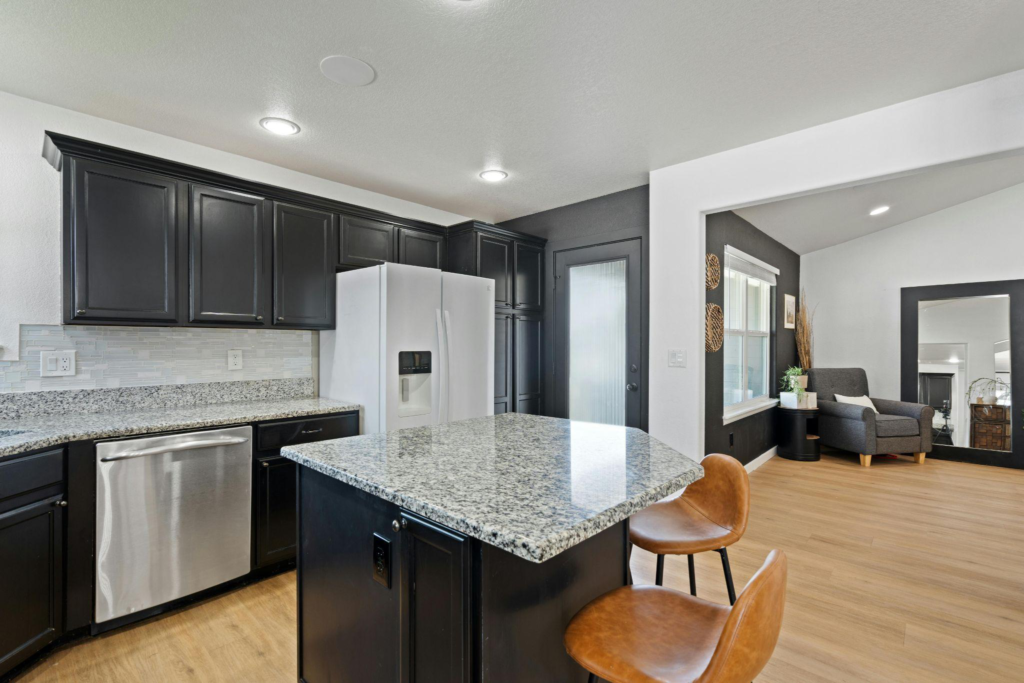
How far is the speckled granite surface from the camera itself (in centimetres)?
227

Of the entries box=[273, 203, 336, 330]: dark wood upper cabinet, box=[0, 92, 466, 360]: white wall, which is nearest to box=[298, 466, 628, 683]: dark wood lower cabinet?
box=[273, 203, 336, 330]: dark wood upper cabinet

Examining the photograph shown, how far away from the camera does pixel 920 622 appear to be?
2.12 m

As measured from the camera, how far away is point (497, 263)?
3.94 metres

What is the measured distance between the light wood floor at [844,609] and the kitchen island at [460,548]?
0.81 metres

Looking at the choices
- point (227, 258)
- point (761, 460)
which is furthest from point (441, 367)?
point (761, 460)

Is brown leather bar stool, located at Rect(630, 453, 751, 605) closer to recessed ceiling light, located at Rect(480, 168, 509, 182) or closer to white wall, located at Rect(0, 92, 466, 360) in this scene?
recessed ceiling light, located at Rect(480, 168, 509, 182)

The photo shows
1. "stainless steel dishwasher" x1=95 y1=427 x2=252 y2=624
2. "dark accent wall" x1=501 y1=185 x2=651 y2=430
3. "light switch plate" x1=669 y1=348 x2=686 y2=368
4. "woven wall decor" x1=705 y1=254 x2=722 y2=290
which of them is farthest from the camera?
"dark accent wall" x1=501 y1=185 x2=651 y2=430

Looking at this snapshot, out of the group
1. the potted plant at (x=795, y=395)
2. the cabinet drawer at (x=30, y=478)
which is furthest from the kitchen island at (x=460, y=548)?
the potted plant at (x=795, y=395)

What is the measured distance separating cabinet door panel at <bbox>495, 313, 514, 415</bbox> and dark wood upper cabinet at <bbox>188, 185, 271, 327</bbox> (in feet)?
5.85

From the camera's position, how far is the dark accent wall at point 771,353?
3535 mm

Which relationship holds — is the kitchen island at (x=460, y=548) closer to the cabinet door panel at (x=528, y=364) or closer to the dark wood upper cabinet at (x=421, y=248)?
the dark wood upper cabinet at (x=421, y=248)

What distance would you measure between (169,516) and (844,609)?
320cm

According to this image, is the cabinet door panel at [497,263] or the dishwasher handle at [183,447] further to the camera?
the cabinet door panel at [497,263]

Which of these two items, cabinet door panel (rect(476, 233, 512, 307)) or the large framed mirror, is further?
the large framed mirror
